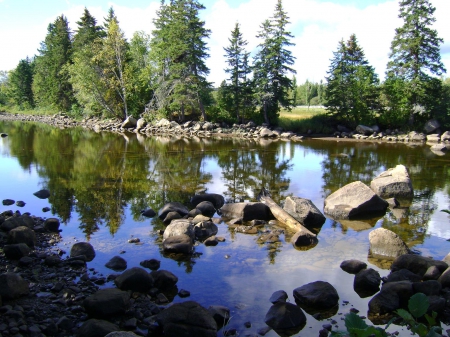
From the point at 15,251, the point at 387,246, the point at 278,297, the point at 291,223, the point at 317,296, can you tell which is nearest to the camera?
Answer: the point at 317,296

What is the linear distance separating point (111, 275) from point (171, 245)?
87.4 inches

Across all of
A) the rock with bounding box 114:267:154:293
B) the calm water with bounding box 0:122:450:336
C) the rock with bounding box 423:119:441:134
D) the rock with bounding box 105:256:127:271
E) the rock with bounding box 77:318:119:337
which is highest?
the rock with bounding box 423:119:441:134

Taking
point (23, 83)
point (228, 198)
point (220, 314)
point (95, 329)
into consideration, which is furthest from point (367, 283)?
point (23, 83)

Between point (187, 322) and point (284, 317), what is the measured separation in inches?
75.6

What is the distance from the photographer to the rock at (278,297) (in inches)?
342

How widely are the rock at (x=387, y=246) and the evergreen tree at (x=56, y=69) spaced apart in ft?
215

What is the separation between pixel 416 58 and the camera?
45.7 metres

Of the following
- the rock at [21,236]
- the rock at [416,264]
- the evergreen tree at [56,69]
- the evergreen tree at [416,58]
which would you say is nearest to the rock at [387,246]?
the rock at [416,264]

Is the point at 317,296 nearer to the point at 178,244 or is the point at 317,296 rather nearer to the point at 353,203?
the point at 178,244

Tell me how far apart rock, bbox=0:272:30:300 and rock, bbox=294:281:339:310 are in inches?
226

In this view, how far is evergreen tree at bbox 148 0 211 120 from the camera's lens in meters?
49.5

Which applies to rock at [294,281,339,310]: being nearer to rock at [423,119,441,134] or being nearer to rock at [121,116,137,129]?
rock at [423,119,441,134]

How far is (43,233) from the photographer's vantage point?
12555 millimetres

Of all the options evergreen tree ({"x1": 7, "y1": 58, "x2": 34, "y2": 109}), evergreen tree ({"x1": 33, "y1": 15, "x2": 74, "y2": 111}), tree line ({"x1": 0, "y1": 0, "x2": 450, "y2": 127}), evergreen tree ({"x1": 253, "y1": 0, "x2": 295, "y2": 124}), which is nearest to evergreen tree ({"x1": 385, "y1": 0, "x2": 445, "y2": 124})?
tree line ({"x1": 0, "y1": 0, "x2": 450, "y2": 127})
